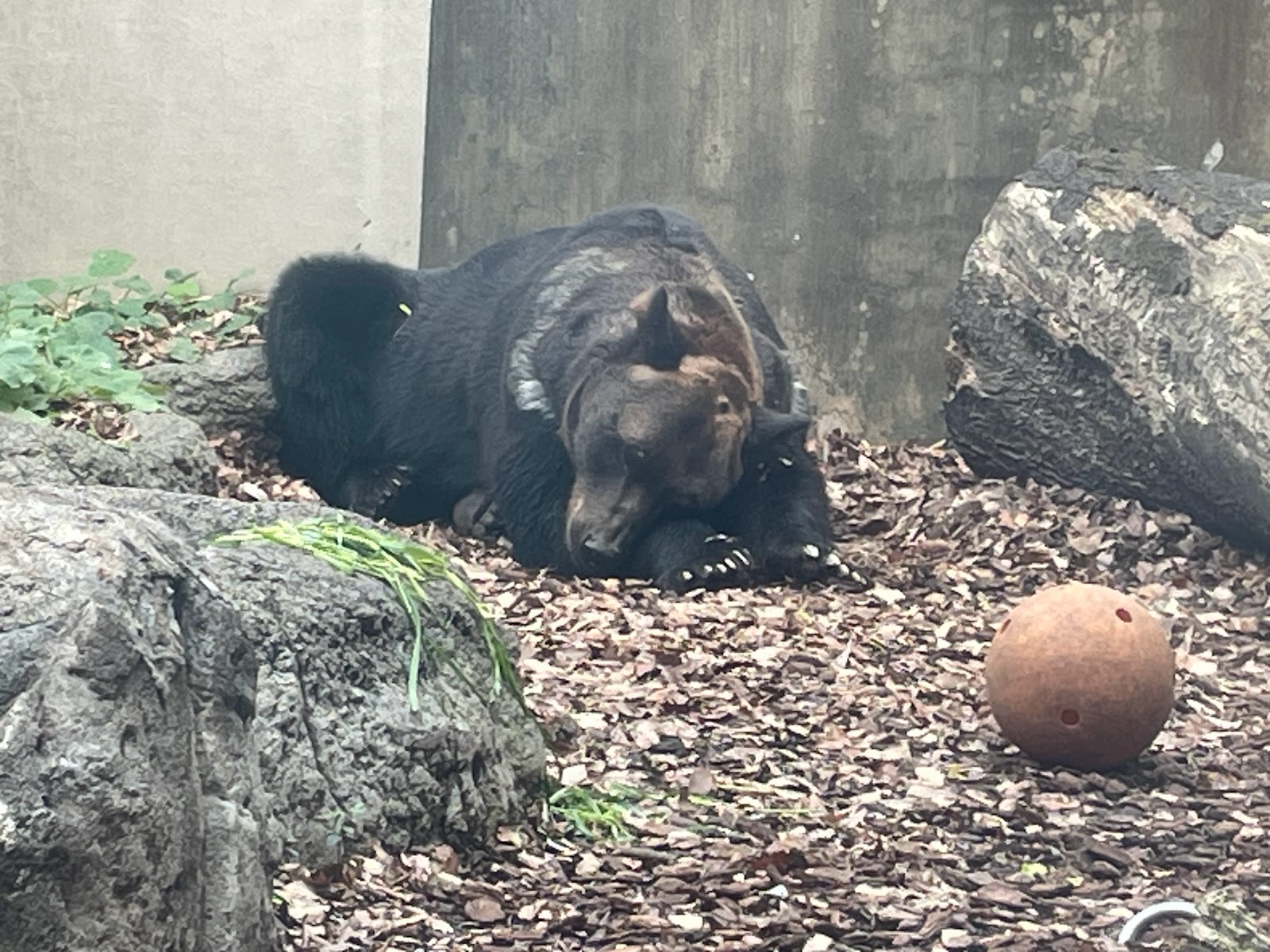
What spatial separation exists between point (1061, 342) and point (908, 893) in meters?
4.77

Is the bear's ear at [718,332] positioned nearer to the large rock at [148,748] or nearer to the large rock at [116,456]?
the large rock at [116,456]

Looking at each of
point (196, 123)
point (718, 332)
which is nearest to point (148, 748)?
point (718, 332)

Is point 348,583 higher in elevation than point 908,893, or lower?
higher

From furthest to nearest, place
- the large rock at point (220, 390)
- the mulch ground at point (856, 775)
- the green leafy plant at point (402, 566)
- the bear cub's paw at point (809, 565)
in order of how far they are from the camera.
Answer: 1. the large rock at point (220, 390)
2. the bear cub's paw at point (809, 565)
3. the green leafy plant at point (402, 566)
4. the mulch ground at point (856, 775)

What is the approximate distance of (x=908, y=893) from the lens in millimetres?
4238

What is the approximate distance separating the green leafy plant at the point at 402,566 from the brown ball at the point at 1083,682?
1457 millimetres

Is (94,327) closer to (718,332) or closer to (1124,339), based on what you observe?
(718,332)

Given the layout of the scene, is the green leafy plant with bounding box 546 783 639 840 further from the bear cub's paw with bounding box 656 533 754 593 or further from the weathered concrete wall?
the weathered concrete wall

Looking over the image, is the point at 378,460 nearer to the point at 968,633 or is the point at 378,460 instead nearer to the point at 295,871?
the point at 968,633

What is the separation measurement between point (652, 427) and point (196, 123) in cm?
383

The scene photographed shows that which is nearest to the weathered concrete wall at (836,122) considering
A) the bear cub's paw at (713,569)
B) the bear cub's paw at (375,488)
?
the bear cub's paw at (375,488)

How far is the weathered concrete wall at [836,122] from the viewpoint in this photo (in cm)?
962

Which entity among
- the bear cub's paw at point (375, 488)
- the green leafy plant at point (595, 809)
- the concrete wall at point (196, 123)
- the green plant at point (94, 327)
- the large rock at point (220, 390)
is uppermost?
the concrete wall at point (196, 123)

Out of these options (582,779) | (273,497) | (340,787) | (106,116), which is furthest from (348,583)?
(106,116)
